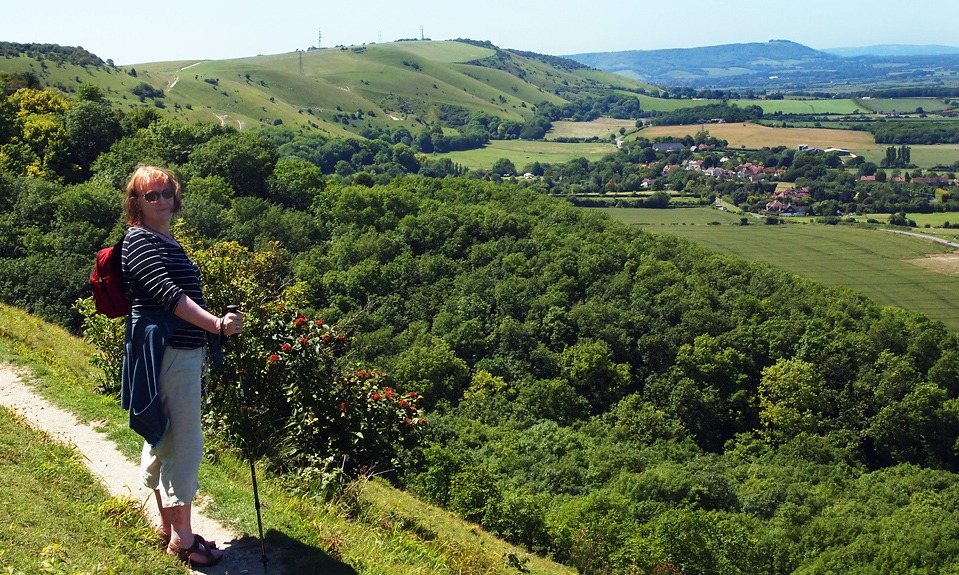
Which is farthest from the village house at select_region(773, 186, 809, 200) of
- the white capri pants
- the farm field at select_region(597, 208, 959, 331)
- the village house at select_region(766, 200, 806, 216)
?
the white capri pants

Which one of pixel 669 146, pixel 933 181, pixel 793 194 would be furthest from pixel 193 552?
pixel 669 146

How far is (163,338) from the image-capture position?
6.17 metres

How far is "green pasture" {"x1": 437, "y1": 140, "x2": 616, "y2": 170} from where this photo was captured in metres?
170

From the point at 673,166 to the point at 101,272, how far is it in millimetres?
170868

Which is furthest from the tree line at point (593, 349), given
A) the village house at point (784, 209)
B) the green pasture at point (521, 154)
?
the green pasture at point (521, 154)

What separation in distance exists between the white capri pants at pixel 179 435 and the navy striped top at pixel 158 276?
0.19 m

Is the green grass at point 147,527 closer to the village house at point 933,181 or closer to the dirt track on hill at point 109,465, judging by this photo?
the dirt track on hill at point 109,465

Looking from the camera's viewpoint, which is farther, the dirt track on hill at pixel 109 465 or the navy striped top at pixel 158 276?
the dirt track on hill at pixel 109 465

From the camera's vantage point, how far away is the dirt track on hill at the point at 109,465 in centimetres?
716

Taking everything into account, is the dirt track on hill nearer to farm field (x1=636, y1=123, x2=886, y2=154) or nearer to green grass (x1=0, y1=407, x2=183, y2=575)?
green grass (x1=0, y1=407, x2=183, y2=575)

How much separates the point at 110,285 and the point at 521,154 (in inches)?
7073

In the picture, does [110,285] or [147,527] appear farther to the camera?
[147,527]

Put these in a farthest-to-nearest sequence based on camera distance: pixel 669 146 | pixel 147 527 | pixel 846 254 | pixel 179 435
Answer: pixel 669 146, pixel 846 254, pixel 147 527, pixel 179 435

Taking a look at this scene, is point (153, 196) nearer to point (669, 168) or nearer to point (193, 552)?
point (193, 552)
